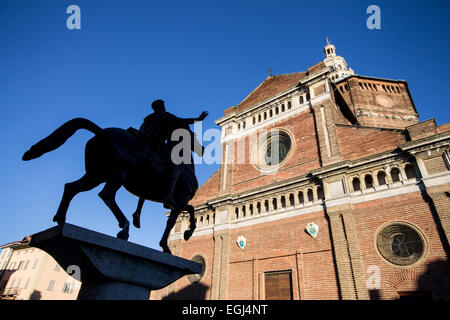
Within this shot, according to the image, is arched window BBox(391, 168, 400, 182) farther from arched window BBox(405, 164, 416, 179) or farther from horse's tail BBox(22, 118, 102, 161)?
horse's tail BBox(22, 118, 102, 161)

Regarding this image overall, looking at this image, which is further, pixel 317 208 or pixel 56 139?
pixel 317 208

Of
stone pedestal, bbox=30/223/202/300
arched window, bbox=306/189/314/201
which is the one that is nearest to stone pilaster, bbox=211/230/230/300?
arched window, bbox=306/189/314/201

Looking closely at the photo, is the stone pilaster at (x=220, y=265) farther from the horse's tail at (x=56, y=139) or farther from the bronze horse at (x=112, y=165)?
the horse's tail at (x=56, y=139)

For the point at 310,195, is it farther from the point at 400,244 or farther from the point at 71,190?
the point at 71,190

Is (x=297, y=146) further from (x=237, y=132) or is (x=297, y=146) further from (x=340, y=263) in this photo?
(x=340, y=263)

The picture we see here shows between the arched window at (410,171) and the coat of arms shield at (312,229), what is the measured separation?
178 inches

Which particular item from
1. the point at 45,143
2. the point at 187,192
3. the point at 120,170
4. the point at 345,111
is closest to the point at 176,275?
A: the point at 187,192

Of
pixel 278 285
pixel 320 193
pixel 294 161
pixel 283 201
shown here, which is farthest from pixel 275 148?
pixel 278 285

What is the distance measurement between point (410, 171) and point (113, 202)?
12.2 meters

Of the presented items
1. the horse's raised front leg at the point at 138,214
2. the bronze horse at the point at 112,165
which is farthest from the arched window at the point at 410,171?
the horse's raised front leg at the point at 138,214

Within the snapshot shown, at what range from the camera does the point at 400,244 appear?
10.5 m

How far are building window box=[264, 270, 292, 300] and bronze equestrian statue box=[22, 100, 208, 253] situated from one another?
946 centimetres

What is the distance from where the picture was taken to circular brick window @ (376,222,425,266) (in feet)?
32.9

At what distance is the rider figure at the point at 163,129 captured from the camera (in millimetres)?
4605
